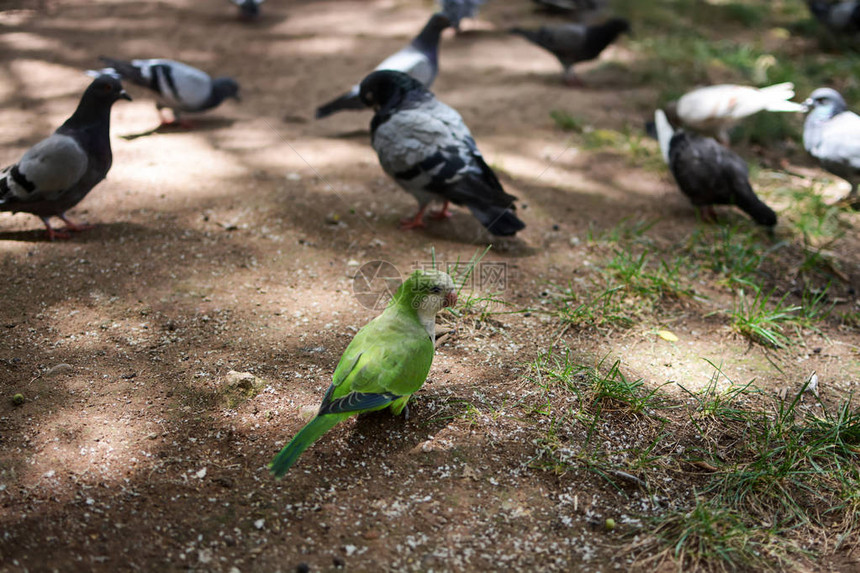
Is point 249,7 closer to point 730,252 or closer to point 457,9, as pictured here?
point 457,9

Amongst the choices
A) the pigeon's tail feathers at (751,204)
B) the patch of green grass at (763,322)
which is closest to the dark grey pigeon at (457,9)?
the pigeon's tail feathers at (751,204)

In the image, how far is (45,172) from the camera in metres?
4.20

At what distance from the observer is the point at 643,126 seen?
687cm

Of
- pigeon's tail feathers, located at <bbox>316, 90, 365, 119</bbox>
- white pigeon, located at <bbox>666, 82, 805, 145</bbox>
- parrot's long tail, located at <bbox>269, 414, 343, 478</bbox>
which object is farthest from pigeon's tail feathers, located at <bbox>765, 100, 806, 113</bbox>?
parrot's long tail, located at <bbox>269, 414, 343, 478</bbox>

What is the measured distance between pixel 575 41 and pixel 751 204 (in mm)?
3686

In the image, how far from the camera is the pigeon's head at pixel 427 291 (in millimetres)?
3082

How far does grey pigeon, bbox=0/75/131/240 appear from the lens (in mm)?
4203

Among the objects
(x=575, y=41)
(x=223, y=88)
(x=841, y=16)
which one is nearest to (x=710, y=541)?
(x=223, y=88)

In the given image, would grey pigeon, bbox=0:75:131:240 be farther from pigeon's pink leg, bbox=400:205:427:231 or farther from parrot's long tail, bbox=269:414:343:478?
parrot's long tail, bbox=269:414:343:478

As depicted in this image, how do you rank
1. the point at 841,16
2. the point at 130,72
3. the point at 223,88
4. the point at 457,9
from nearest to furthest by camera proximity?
the point at 130,72 → the point at 223,88 → the point at 457,9 → the point at 841,16

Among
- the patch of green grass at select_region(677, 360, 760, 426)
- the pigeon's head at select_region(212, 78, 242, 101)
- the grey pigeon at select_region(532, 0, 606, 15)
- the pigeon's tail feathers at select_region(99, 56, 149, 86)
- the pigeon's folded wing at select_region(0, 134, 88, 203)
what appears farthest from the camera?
the grey pigeon at select_region(532, 0, 606, 15)

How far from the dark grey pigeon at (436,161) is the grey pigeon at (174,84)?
2331 mm

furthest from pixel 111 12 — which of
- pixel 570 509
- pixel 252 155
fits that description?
pixel 570 509

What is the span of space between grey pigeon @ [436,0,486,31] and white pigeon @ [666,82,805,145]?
3.99 metres
